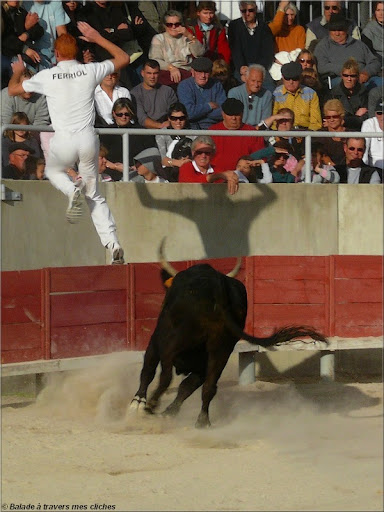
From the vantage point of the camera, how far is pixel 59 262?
9188 mm

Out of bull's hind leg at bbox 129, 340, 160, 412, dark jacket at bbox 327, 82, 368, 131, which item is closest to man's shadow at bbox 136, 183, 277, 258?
dark jacket at bbox 327, 82, 368, 131

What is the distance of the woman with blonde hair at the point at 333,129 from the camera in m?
9.90

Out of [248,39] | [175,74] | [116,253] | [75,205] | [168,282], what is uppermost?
[248,39]

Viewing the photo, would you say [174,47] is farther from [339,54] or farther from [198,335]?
[198,335]

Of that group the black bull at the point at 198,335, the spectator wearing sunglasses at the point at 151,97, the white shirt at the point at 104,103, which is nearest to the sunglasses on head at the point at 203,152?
the spectator wearing sunglasses at the point at 151,97

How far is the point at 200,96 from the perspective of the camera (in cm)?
995

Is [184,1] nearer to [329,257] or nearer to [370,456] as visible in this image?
[329,257]

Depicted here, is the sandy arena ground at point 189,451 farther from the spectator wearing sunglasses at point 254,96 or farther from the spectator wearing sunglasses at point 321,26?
the spectator wearing sunglasses at point 321,26

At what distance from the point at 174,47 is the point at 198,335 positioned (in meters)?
3.78

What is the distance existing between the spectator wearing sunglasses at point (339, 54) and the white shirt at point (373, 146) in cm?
65

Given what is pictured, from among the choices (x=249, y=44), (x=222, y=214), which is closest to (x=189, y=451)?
(x=222, y=214)

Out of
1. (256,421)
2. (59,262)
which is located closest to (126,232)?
(59,262)

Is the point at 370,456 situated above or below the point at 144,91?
below

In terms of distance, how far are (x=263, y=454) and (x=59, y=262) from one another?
2.98 m
